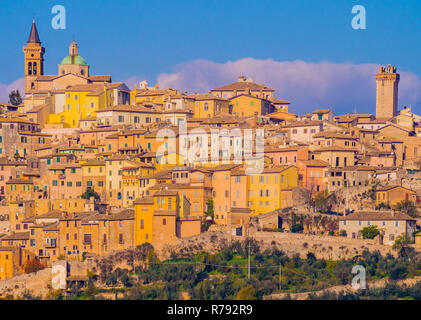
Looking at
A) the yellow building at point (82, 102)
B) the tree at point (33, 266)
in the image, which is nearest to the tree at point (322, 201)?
the tree at point (33, 266)

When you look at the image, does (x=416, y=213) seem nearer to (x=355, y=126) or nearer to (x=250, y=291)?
(x=250, y=291)

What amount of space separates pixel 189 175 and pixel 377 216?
1110 cm

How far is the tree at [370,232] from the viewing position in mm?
49562

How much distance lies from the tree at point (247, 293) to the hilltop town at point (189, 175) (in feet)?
15.3

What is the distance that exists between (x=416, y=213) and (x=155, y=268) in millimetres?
14651

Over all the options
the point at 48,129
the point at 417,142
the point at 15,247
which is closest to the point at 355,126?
the point at 417,142

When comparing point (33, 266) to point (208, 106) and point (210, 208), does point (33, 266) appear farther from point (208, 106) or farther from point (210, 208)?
point (208, 106)

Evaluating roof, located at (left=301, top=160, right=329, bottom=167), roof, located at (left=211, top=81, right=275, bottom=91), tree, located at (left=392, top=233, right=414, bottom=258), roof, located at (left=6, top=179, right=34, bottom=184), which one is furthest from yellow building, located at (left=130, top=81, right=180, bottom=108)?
tree, located at (left=392, top=233, right=414, bottom=258)

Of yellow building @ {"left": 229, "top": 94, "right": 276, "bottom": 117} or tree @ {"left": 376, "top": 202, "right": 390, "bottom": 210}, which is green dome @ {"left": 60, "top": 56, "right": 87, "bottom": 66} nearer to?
yellow building @ {"left": 229, "top": 94, "right": 276, "bottom": 117}

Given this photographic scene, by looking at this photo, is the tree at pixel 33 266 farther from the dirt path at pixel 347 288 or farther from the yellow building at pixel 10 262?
the dirt path at pixel 347 288

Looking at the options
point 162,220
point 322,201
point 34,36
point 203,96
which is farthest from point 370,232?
point 34,36

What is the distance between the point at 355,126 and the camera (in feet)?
227

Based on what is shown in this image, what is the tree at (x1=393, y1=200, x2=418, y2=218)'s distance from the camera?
2056 inches

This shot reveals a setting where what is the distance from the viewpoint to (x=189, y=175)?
54719 mm
